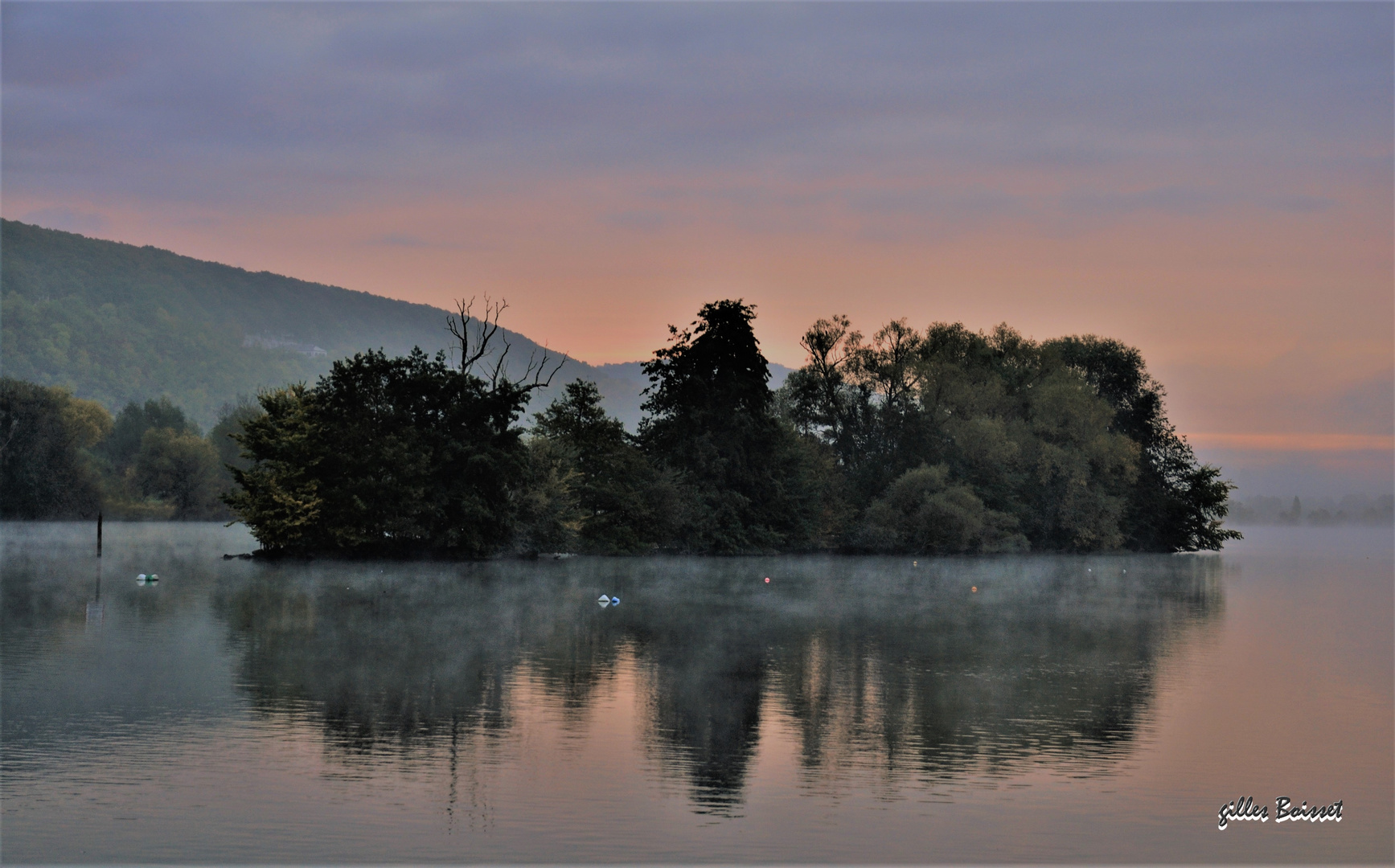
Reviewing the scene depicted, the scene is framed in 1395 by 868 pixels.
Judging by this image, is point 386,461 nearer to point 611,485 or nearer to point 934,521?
point 611,485

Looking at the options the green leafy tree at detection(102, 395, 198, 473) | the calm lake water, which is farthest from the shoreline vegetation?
the green leafy tree at detection(102, 395, 198, 473)

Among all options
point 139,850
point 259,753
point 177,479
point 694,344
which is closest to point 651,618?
point 259,753

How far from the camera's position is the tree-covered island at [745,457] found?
68.1 m

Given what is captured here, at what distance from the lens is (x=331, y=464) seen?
6762cm

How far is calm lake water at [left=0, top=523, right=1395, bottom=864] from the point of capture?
1484cm

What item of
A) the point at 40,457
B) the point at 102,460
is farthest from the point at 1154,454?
the point at 102,460

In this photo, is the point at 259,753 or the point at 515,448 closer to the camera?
the point at 259,753

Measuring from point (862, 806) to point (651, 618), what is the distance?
24.9m

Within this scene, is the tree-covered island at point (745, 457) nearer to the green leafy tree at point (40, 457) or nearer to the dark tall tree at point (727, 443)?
the dark tall tree at point (727, 443)

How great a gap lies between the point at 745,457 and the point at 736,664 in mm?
58394

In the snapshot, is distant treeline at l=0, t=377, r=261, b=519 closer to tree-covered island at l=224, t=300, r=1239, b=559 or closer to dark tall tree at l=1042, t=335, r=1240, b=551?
tree-covered island at l=224, t=300, r=1239, b=559

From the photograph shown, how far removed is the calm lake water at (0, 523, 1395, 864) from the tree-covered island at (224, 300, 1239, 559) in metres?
22.6

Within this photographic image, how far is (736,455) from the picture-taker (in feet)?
286

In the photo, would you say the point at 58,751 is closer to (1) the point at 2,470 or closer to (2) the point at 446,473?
(2) the point at 446,473
